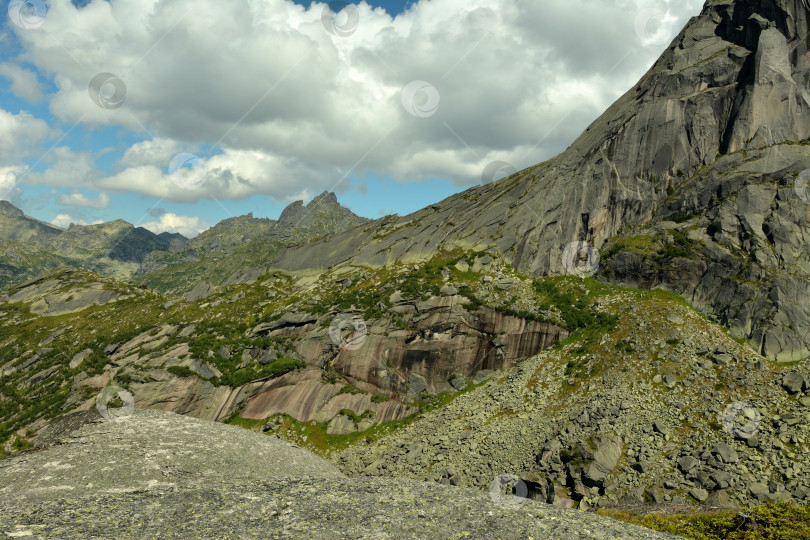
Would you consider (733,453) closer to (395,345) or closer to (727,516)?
(727,516)

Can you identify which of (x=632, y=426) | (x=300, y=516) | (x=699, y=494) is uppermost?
(x=632, y=426)

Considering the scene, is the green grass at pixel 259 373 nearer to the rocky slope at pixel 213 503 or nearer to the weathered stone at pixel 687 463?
the rocky slope at pixel 213 503

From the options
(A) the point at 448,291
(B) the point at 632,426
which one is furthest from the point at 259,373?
(B) the point at 632,426


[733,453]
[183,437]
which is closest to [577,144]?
[733,453]

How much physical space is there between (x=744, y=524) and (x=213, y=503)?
31.4m

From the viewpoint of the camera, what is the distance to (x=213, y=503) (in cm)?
2338

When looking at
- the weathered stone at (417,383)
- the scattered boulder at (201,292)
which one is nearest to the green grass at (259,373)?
the weathered stone at (417,383)

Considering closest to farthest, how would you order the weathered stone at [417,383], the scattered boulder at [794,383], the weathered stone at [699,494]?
the weathered stone at [699,494], the scattered boulder at [794,383], the weathered stone at [417,383]

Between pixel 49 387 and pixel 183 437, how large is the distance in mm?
41849

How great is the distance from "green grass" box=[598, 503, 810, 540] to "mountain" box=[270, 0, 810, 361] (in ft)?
78.9

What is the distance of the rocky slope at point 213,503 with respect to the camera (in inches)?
801

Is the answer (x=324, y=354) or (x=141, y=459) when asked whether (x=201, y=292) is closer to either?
(x=324, y=354)

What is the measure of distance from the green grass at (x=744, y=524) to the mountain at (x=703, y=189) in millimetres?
24040

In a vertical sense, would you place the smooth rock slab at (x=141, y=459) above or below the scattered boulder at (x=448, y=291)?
below
